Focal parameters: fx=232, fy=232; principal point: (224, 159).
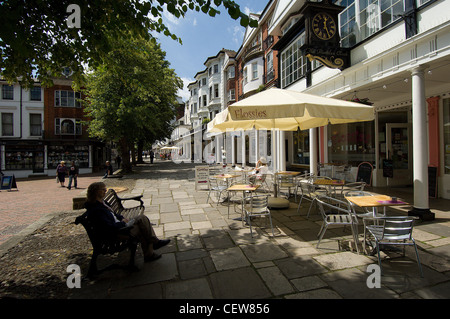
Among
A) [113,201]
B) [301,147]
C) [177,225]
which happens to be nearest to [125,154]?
[301,147]

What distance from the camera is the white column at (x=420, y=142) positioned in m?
5.03

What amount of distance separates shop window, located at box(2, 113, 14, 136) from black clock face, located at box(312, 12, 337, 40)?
89.9ft

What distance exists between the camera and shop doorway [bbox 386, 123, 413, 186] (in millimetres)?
9492

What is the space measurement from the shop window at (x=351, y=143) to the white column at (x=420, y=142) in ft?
17.2

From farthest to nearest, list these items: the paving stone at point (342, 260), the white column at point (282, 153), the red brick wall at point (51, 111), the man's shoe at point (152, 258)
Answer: the red brick wall at point (51, 111) < the white column at point (282, 153) < the man's shoe at point (152, 258) < the paving stone at point (342, 260)

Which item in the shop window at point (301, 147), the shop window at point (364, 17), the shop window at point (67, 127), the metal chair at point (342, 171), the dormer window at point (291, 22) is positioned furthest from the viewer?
the shop window at point (67, 127)

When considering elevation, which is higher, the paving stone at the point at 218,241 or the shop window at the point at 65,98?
the shop window at the point at 65,98

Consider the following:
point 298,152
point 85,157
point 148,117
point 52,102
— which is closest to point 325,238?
point 298,152

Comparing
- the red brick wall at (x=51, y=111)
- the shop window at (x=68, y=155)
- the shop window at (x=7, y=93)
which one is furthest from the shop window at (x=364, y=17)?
the shop window at (x=7, y=93)

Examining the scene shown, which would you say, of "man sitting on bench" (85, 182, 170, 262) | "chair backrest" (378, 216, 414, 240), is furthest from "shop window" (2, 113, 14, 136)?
"chair backrest" (378, 216, 414, 240)

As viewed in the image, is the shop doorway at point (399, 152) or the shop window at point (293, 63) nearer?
the shop doorway at point (399, 152)

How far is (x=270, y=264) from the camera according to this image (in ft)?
10.7

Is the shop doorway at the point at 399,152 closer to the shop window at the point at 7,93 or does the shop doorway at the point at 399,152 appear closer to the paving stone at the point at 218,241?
the paving stone at the point at 218,241

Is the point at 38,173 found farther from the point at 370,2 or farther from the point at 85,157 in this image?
the point at 370,2
